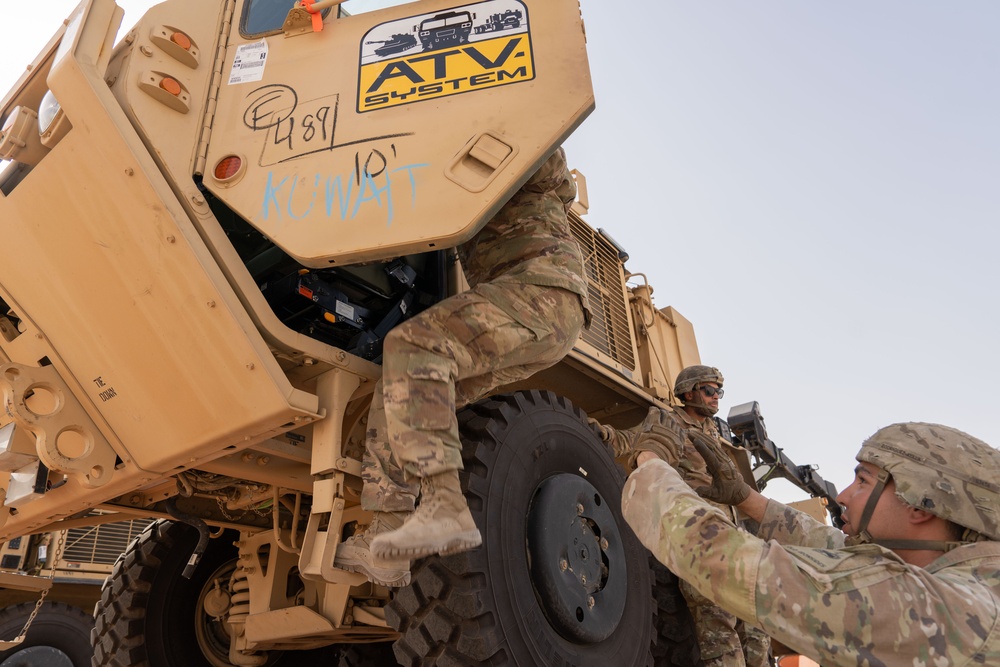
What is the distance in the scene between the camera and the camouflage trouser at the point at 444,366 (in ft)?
6.87

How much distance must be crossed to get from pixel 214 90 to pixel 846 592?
87.9 inches

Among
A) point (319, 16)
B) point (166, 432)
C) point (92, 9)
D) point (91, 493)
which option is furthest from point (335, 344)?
point (92, 9)

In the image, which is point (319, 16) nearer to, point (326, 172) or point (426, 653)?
point (326, 172)

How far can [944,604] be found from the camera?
4.64ft

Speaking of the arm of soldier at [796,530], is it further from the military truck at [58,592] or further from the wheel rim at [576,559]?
the military truck at [58,592]

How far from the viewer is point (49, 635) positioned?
5801mm

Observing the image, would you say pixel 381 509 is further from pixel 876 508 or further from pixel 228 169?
pixel 876 508

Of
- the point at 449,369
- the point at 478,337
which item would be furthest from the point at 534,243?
the point at 449,369

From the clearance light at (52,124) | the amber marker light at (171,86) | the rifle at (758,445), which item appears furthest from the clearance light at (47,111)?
the rifle at (758,445)

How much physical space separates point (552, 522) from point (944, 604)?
1313 millimetres

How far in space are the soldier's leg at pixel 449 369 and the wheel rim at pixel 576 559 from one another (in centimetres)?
47

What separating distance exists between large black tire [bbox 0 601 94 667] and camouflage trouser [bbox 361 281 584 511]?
490 centimetres

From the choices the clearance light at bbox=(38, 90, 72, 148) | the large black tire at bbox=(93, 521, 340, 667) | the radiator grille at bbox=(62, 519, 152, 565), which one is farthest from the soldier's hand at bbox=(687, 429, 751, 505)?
the radiator grille at bbox=(62, 519, 152, 565)

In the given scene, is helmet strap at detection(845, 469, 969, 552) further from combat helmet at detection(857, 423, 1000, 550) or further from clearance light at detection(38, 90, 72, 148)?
clearance light at detection(38, 90, 72, 148)
